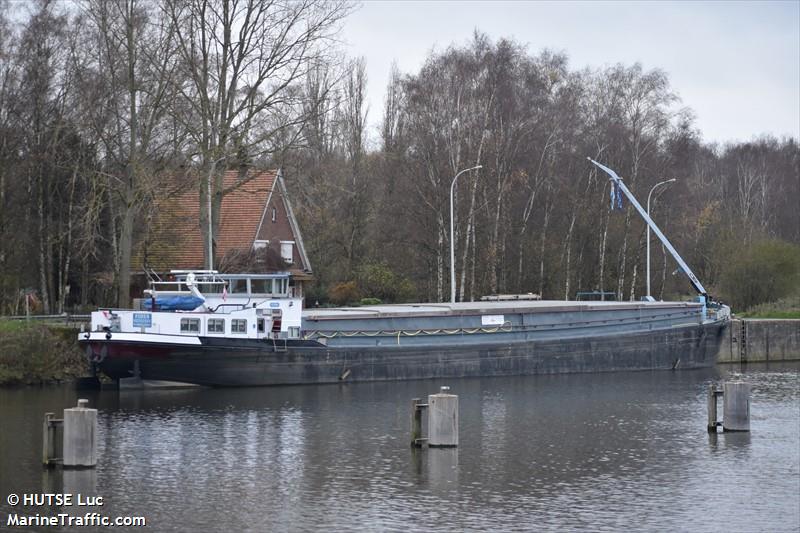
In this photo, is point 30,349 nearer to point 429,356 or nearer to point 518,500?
point 429,356

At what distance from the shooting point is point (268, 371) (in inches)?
1734

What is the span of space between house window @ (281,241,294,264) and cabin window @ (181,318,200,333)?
22.0m

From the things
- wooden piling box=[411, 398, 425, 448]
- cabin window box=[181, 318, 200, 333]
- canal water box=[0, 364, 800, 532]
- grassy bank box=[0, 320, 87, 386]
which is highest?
cabin window box=[181, 318, 200, 333]

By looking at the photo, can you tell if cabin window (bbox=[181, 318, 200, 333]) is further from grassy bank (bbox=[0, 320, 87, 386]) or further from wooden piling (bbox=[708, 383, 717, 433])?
wooden piling (bbox=[708, 383, 717, 433])

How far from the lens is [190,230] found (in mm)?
61375

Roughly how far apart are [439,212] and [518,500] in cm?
4335

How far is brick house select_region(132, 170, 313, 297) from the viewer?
196ft

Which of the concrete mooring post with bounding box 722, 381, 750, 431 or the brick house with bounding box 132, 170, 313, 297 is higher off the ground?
the brick house with bounding box 132, 170, 313, 297

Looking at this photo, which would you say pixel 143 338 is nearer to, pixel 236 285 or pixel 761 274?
pixel 236 285

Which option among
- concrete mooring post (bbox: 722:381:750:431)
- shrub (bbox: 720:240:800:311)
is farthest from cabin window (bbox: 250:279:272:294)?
shrub (bbox: 720:240:800:311)

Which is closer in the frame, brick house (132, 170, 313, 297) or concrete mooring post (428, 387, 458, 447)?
concrete mooring post (428, 387, 458, 447)

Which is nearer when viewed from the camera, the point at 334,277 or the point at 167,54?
the point at 167,54

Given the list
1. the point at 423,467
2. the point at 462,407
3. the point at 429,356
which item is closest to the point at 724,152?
the point at 429,356

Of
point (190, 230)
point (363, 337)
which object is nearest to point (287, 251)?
point (190, 230)
